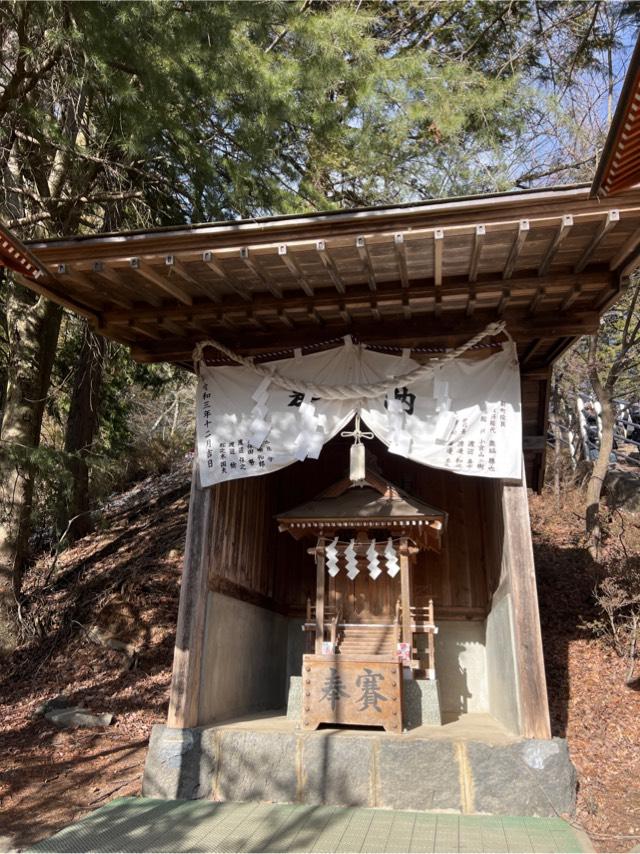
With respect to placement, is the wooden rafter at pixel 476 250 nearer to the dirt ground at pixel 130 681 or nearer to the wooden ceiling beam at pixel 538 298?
the wooden ceiling beam at pixel 538 298

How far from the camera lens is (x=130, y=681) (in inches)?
303

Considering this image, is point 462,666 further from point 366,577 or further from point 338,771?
point 338,771

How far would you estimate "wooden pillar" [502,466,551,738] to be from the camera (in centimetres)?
468

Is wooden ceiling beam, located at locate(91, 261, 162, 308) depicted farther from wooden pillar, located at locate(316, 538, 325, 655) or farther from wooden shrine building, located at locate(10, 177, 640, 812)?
wooden pillar, located at locate(316, 538, 325, 655)

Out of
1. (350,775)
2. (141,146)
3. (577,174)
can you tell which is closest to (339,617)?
(350,775)

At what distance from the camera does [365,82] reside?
Result: 7.29 m

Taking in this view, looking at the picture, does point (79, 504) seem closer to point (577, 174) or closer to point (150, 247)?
point (150, 247)

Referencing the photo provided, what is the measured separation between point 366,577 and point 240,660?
5.12 ft

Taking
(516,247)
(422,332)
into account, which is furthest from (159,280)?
(516,247)

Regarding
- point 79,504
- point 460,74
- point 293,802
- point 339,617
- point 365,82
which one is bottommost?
point 293,802

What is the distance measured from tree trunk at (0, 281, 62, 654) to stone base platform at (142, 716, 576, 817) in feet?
13.5

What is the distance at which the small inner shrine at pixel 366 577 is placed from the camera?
5809 mm

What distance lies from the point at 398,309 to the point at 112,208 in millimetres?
4964

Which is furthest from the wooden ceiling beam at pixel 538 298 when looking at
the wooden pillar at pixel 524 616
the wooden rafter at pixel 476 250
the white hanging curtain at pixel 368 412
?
the wooden pillar at pixel 524 616
